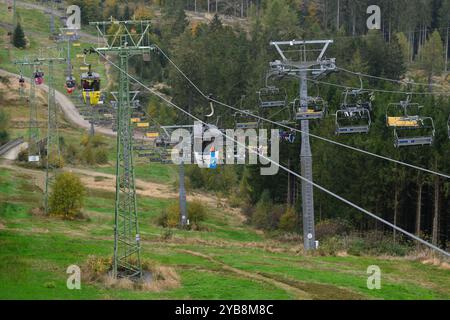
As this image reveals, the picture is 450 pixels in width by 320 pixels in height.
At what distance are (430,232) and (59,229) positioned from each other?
967 inches

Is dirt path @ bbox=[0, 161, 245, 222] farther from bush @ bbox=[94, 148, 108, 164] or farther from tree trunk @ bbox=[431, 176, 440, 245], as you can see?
tree trunk @ bbox=[431, 176, 440, 245]

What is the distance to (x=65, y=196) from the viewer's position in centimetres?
4769

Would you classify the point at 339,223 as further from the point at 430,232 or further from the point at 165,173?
the point at 165,173

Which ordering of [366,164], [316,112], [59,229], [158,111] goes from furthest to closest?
[158,111]
[366,164]
[59,229]
[316,112]

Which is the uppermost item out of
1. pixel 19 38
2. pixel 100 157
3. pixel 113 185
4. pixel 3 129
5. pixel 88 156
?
pixel 19 38

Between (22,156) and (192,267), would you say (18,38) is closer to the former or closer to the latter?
(22,156)

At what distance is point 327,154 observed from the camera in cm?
5503

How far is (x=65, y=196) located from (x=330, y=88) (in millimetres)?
27039

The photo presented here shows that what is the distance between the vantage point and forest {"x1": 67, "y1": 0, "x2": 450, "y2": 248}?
169 ft

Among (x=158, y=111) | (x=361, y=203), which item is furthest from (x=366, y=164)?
(x=158, y=111)

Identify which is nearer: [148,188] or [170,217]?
[170,217]

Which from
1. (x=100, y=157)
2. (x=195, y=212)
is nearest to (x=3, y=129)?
(x=100, y=157)

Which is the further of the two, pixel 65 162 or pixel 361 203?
pixel 65 162

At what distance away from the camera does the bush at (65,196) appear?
47656mm
